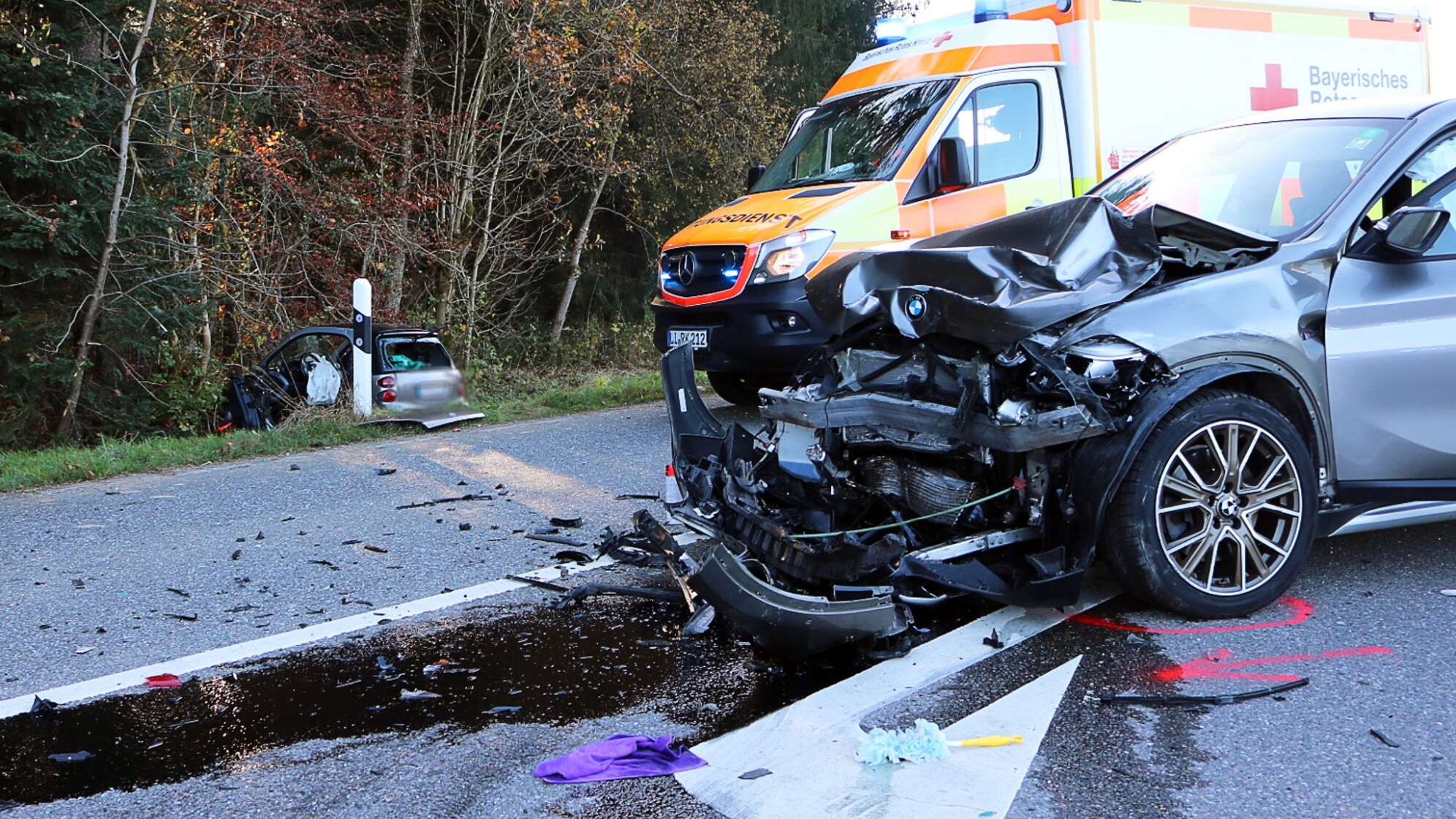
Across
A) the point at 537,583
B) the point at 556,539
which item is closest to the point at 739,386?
the point at 556,539

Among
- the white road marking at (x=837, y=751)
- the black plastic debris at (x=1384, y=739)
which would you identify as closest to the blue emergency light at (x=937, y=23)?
the white road marking at (x=837, y=751)

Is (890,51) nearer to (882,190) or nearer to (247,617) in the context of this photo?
(882,190)

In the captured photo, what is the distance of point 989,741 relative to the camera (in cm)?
324

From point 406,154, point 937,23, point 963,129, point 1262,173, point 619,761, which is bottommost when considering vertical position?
point 619,761

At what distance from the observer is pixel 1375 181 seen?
4605 mm

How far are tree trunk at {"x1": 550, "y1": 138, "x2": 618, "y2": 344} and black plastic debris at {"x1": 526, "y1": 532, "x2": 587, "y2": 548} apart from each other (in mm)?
10479

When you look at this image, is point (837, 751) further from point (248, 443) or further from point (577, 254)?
point (577, 254)

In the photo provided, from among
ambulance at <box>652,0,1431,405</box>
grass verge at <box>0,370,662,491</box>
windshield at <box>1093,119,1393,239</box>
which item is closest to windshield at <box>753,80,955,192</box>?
ambulance at <box>652,0,1431,405</box>

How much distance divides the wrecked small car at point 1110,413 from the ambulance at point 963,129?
3.67m

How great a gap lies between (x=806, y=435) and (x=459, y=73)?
36.2ft

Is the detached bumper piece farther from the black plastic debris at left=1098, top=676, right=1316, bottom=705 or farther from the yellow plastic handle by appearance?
the black plastic debris at left=1098, top=676, right=1316, bottom=705

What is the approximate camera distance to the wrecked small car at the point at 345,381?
975 centimetres

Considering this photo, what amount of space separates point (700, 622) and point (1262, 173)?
9.90ft

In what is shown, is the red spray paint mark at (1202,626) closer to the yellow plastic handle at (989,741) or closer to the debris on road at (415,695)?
the yellow plastic handle at (989,741)
